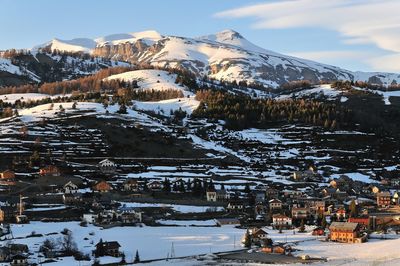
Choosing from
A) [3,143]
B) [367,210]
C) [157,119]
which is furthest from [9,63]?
[367,210]

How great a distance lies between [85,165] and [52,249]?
31.9 metres

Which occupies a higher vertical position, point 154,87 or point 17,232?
point 154,87

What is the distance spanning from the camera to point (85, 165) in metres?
69.1

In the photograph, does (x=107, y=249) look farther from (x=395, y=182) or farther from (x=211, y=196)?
(x=395, y=182)

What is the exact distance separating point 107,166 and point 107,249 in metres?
31.3

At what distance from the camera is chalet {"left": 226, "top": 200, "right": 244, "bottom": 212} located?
5475 cm

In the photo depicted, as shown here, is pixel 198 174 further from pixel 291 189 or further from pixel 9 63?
pixel 9 63

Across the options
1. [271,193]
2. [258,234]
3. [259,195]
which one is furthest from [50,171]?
[258,234]

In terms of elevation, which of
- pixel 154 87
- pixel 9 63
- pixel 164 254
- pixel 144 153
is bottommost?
pixel 164 254

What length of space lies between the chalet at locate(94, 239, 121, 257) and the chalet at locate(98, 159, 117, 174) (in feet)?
96.4

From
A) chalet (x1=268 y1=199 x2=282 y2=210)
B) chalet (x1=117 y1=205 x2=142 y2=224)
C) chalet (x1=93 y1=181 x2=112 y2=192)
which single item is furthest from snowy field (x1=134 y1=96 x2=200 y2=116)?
chalet (x1=117 y1=205 x2=142 y2=224)

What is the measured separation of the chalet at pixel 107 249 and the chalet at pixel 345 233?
1489cm

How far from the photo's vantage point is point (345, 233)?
42.8 metres

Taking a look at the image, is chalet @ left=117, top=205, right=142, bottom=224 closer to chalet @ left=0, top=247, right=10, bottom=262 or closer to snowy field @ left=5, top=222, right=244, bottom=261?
snowy field @ left=5, top=222, right=244, bottom=261
